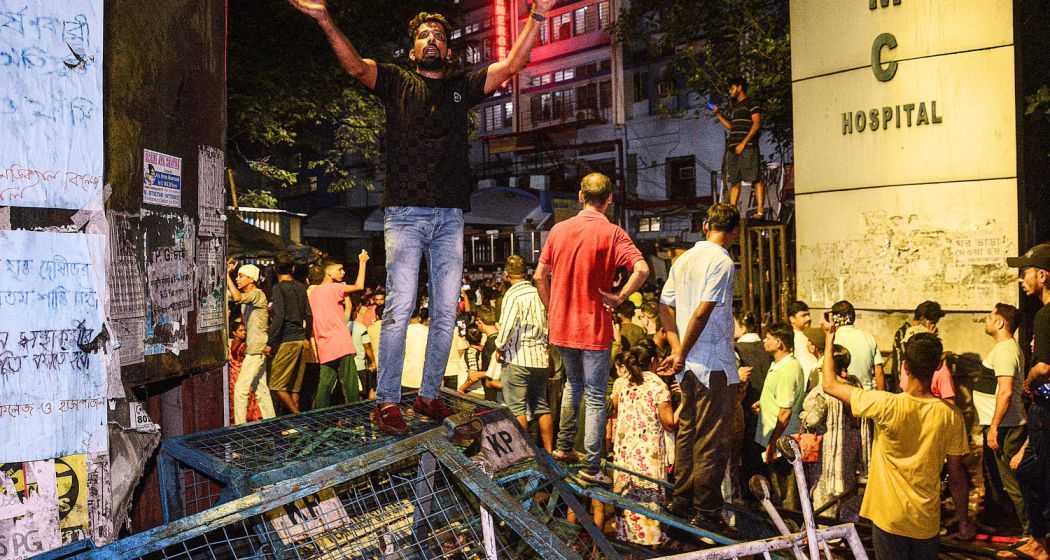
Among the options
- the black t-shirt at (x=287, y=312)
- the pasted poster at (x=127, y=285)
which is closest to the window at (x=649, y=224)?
the black t-shirt at (x=287, y=312)

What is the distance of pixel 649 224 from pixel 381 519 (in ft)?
102

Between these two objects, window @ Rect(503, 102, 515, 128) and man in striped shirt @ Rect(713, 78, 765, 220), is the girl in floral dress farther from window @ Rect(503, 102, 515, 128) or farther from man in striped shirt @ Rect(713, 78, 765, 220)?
window @ Rect(503, 102, 515, 128)

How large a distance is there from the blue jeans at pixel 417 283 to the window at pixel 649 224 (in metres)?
29.7

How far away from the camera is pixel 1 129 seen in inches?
123

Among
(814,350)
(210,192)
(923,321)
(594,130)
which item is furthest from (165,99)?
(594,130)

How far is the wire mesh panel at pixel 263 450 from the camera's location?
3444 mm

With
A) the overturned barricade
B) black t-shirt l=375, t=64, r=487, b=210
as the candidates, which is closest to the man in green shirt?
the overturned barricade

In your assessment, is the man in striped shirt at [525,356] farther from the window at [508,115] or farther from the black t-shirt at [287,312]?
the window at [508,115]

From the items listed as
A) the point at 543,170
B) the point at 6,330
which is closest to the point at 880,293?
the point at 6,330

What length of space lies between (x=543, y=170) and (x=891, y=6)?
29287 millimetres

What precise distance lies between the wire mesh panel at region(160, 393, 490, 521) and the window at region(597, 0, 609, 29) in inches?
1395

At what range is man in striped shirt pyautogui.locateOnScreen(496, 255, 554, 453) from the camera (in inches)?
305

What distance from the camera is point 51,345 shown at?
10.6 feet

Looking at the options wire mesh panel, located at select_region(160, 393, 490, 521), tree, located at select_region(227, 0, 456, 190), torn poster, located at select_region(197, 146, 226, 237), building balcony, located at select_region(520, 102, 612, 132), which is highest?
building balcony, located at select_region(520, 102, 612, 132)
